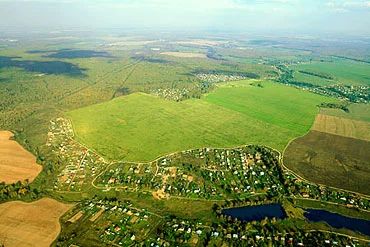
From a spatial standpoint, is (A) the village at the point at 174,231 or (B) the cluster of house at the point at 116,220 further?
(B) the cluster of house at the point at 116,220

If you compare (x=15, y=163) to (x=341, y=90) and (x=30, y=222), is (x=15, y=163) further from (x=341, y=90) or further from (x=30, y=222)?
(x=341, y=90)

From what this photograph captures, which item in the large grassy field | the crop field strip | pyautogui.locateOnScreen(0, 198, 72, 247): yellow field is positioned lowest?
pyautogui.locateOnScreen(0, 198, 72, 247): yellow field

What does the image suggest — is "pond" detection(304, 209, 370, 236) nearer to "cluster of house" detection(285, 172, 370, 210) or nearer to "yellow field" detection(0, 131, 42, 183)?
"cluster of house" detection(285, 172, 370, 210)

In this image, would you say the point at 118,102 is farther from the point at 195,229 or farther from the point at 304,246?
the point at 304,246

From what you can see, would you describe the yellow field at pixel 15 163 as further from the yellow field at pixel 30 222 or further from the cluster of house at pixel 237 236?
the cluster of house at pixel 237 236

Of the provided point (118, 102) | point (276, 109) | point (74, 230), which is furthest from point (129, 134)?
point (276, 109)

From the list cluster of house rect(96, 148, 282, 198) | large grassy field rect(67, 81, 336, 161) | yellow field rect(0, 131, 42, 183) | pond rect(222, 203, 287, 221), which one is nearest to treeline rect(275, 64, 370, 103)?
large grassy field rect(67, 81, 336, 161)

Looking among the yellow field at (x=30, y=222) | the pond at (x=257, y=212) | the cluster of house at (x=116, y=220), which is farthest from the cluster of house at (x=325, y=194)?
the yellow field at (x=30, y=222)
